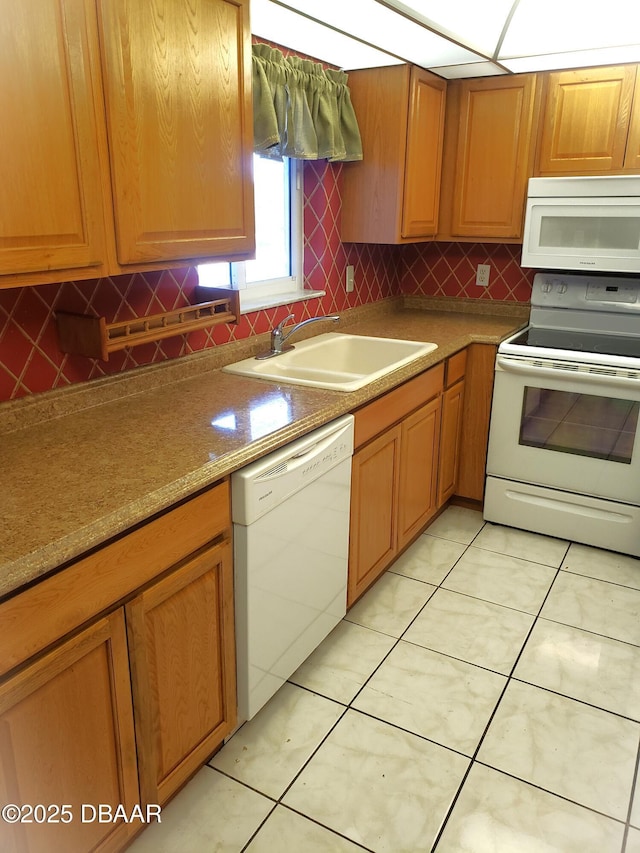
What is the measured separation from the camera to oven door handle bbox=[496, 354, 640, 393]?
2662 mm

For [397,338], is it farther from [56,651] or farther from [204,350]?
[56,651]

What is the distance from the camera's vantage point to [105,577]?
1.26m

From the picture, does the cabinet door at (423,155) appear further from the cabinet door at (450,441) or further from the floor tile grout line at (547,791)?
the floor tile grout line at (547,791)

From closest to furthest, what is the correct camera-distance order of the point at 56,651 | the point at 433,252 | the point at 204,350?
the point at 56,651 < the point at 204,350 < the point at 433,252

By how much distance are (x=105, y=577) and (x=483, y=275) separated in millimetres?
2836

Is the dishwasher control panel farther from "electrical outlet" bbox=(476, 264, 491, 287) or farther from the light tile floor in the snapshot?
"electrical outlet" bbox=(476, 264, 491, 287)

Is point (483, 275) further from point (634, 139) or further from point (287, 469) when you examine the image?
point (287, 469)

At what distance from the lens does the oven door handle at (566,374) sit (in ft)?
8.73

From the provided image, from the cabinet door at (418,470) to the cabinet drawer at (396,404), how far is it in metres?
0.05

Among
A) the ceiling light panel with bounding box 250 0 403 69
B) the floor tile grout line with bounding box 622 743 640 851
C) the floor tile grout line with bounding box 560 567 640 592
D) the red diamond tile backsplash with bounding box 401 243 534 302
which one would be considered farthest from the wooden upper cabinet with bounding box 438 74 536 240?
the floor tile grout line with bounding box 622 743 640 851

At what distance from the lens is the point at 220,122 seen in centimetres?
177

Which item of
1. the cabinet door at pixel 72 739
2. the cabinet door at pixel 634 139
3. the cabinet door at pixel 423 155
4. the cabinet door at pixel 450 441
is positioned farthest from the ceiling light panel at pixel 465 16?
the cabinet door at pixel 72 739

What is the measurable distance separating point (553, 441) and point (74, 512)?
225cm

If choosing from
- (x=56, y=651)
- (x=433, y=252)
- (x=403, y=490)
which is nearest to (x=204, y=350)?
(x=403, y=490)
